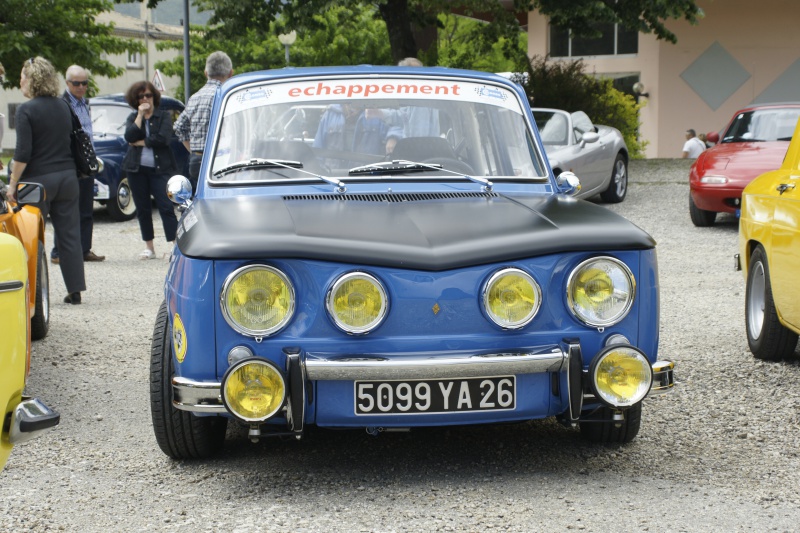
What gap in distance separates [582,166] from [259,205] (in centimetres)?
1089

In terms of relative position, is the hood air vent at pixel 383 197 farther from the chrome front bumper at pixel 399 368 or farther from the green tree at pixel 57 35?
the green tree at pixel 57 35

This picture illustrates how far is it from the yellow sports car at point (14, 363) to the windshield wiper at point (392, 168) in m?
2.26

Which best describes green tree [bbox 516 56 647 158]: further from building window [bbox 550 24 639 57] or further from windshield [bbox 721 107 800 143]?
building window [bbox 550 24 639 57]

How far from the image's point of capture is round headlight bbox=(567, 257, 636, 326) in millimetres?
4246

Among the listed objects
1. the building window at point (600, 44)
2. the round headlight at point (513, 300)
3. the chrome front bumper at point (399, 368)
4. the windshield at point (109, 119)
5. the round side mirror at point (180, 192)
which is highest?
the building window at point (600, 44)

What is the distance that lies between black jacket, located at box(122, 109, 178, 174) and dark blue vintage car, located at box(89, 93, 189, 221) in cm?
364

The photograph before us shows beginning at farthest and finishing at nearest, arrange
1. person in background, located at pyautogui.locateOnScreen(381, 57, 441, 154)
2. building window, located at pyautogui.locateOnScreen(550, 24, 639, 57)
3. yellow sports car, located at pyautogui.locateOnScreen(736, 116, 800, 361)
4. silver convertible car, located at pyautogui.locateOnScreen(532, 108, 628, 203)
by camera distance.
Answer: building window, located at pyautogui.locateOnScreen(550, 24, 639, 57) < silver convertible car, located at pyautogui.locateOnScreen(532, 108, 628, 203) < yellow sports car, located at pyautogui.locateOnScreen(736, 116, 800, 361) < person in background, located at pyautogui.locateOnScreen(381, 57, 441, 154)

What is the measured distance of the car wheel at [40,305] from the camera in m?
7.43

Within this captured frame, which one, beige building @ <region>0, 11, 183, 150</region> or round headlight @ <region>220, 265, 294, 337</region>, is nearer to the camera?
round headlight @ <region>220, 265, 294, 337</region>

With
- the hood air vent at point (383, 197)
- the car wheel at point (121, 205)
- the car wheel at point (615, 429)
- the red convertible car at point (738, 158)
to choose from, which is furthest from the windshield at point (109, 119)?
the car wheel at point (615, 429)

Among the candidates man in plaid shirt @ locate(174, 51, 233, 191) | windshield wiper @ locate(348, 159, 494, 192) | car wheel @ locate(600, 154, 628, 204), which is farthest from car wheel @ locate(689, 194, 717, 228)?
windshield wiper @ locate(348, 159, 494, 192)

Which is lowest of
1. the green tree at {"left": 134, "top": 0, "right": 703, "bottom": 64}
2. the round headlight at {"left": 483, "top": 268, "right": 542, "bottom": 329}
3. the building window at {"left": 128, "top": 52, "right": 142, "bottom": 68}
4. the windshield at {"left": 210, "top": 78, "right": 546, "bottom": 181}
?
the round headlight at {"left": 483, "top": 268, "right": 542, "bottom": 329}

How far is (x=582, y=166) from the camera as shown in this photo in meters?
15.1

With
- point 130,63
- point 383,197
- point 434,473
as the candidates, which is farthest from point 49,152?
point 130,63
